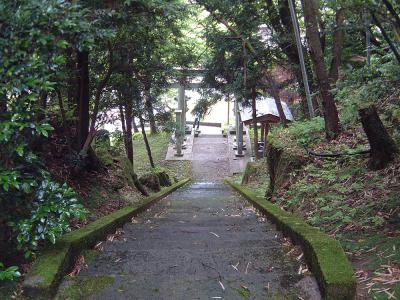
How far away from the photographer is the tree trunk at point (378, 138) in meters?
5.65

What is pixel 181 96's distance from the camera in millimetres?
24859

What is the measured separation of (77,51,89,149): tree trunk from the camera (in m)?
6.92

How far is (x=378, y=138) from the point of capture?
18.8 feet

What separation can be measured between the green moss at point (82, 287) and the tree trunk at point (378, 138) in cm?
402

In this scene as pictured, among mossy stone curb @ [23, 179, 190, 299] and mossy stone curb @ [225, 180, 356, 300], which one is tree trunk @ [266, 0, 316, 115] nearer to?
mossy stone curb @ [225, 180, 356, 300]

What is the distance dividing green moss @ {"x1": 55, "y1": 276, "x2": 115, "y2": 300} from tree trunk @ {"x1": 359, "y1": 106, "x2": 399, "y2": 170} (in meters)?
4.02

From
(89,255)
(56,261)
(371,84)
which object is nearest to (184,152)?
(371,84)

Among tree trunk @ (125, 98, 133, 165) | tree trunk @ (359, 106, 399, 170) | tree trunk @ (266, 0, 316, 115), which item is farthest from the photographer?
tree trunk @ (266, 0, 316, 115)

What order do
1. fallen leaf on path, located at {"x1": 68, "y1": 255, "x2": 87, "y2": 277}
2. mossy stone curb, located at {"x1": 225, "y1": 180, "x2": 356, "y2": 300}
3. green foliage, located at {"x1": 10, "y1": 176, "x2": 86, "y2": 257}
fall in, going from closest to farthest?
mossy stone curb, located at {"x1": 225, "y1": 180, "x2": 356, "y2": 300}
green foliage, located at {"x1": 10, "y1": 176, "x2": 86, "y2": 257}
fallen leaf on path, located at {"x1": 68, "y1": 255, "x2": 87, "y2": 277}

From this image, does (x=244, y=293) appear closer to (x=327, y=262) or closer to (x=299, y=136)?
(x=327, y=262)

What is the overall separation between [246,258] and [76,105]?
458 centimetres

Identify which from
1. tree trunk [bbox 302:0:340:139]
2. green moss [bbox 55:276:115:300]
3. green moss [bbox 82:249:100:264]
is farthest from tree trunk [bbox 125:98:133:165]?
green moss [bbox 55:276:115:300]

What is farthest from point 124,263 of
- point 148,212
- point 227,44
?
point 227,44

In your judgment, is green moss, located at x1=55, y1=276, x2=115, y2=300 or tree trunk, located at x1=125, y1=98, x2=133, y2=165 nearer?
green moss, located at x1=55, y1=276, x2=115, y2=300
